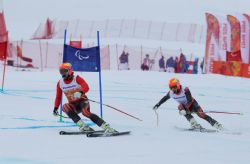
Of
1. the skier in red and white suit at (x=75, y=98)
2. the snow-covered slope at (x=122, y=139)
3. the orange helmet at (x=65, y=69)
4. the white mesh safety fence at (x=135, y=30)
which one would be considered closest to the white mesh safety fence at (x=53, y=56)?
the white mesh safety fence at (x=135, y=30)

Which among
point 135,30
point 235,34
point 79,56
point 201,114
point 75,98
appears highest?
point 135,30

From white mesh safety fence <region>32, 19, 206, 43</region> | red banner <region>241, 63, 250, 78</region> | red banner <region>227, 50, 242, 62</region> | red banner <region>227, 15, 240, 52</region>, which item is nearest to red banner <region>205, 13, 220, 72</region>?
red banner <region>227, 50, 242, 62</region>

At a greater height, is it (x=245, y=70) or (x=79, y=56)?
(x=79, y=56)

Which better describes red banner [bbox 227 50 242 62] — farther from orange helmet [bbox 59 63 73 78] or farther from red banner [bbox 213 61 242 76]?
orange helmet [bbox 59 63 73 78]

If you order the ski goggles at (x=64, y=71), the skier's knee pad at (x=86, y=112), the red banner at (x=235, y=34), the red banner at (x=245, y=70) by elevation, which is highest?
the red banner at (x=235, y=34)

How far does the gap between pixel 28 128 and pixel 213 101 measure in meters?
9.78

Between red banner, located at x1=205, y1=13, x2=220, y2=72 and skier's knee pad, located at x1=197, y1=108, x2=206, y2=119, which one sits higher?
red banner, located at x1=205, y1=13, x2=220, y2=72

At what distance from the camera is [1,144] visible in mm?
8211

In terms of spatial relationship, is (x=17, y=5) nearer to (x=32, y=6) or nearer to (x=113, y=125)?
(x=32, y=6)

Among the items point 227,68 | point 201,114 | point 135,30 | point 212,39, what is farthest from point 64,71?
point 135,30

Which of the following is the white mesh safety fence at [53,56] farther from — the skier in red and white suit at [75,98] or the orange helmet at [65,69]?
the orange helmet at [65,69]

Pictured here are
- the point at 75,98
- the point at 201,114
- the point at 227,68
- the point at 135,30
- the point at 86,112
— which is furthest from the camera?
the point at 135,30

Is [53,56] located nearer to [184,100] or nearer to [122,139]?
[184,100]

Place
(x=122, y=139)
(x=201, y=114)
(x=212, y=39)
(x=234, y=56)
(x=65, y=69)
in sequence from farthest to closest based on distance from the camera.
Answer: (x=212, y=39) → (x=234, y=56) → (x=201, y=114) → (x=65, y=69) → (x=122, y=139)
